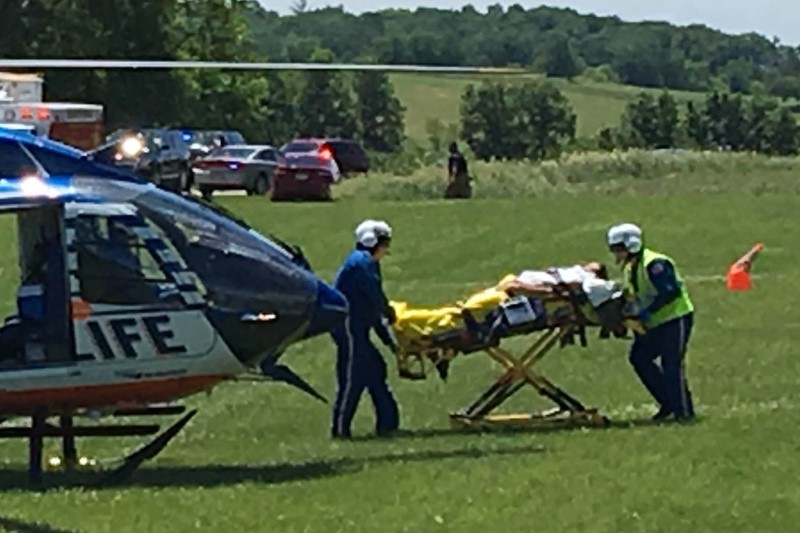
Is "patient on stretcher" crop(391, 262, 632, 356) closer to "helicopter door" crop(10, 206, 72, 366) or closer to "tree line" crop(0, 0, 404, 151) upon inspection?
"helicopter door" crop(10, 206, 72, 366)

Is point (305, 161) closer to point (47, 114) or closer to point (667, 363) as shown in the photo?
point (47, 114)

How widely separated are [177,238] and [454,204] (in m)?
28.7

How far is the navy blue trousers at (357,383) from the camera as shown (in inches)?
634

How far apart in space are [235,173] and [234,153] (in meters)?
1.48

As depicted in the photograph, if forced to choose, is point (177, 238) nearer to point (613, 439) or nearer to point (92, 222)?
point (92, 222)

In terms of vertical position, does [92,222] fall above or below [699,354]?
above

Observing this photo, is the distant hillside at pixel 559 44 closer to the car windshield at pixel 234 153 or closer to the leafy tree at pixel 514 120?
the leafy tree at pixel 514 120

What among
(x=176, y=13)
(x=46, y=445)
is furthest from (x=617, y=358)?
(x=176, y=13)

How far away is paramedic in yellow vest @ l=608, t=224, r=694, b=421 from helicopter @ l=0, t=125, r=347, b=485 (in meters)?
3.41

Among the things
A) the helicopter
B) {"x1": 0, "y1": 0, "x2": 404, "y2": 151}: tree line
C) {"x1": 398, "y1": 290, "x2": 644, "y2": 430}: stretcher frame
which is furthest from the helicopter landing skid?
{"x1": 0, "y1": 0, "x2": 404, "y2": 151}: tree line

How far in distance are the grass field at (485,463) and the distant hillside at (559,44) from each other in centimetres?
10161

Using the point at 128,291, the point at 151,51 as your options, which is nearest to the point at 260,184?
the point at 151,51

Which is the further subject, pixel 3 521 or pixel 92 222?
pixel 92 222

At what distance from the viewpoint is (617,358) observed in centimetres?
2184
